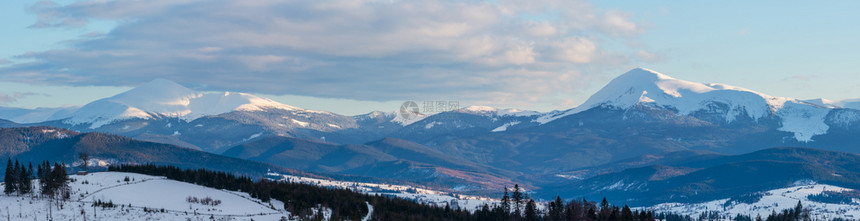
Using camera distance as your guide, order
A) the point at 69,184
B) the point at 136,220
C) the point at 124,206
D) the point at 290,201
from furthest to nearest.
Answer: the point at 290,201, the point at 69,184, the point at 124,206, the point at 136,220

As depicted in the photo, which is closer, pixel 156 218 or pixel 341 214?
pixel 156 218

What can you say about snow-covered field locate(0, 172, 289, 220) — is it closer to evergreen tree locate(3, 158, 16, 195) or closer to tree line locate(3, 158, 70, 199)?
tree line locate(3, 158, 70, 199)

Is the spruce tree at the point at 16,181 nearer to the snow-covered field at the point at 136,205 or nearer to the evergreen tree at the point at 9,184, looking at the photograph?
the evergreen tree at the point at 9,184

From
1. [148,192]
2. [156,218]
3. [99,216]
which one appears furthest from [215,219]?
[148,192]

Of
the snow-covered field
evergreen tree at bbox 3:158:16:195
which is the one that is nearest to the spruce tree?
evergreen tree at bbox 3:158:16:195

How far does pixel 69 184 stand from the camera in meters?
180

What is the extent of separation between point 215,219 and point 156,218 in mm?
10803

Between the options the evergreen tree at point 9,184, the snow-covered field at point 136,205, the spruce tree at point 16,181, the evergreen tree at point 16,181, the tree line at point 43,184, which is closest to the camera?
the snow-covered field at point 136,205

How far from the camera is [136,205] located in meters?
168

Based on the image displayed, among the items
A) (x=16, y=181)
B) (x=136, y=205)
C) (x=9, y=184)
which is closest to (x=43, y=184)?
(x=16, y=181)

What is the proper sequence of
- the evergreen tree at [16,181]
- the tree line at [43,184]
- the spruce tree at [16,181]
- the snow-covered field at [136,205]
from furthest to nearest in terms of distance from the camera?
the spruce tree at [16,181] → the evergreen tree at [16,181] → the tree line at [43,184] → the snow-covered field at [136,205]

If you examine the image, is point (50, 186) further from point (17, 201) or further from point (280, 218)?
point (280, 218)

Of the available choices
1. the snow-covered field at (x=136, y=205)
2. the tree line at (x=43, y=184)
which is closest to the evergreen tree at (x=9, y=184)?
the tree line at (x=43, y=184)

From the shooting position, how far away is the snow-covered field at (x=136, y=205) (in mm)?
153875
